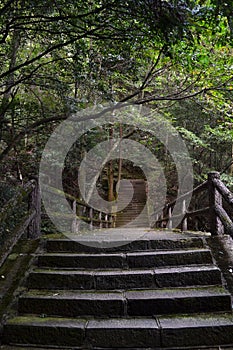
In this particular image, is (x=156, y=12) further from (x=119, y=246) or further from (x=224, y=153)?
(x=224, y=153)

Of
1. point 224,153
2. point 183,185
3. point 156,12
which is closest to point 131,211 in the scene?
point 183,185

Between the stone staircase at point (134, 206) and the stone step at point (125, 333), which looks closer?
the stone step at point (125, 333)

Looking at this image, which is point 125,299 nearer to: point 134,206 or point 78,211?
point 78,211

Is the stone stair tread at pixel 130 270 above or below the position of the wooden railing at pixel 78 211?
below

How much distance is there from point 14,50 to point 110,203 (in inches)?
481

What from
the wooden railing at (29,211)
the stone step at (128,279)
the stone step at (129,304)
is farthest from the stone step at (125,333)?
the wooden railing at (29,211)

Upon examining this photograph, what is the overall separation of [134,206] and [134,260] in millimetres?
16257

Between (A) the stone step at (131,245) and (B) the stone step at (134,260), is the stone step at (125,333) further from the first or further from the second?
(A) the stone step at (131,245)

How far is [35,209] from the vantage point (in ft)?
14.4

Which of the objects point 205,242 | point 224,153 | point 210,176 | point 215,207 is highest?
point 224,153

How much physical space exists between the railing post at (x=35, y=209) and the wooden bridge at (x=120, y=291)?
0.50 ft

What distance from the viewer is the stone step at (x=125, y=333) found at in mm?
2648

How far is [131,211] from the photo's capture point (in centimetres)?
1912

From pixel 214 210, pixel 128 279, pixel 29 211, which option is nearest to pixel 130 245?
pixel 128 279
